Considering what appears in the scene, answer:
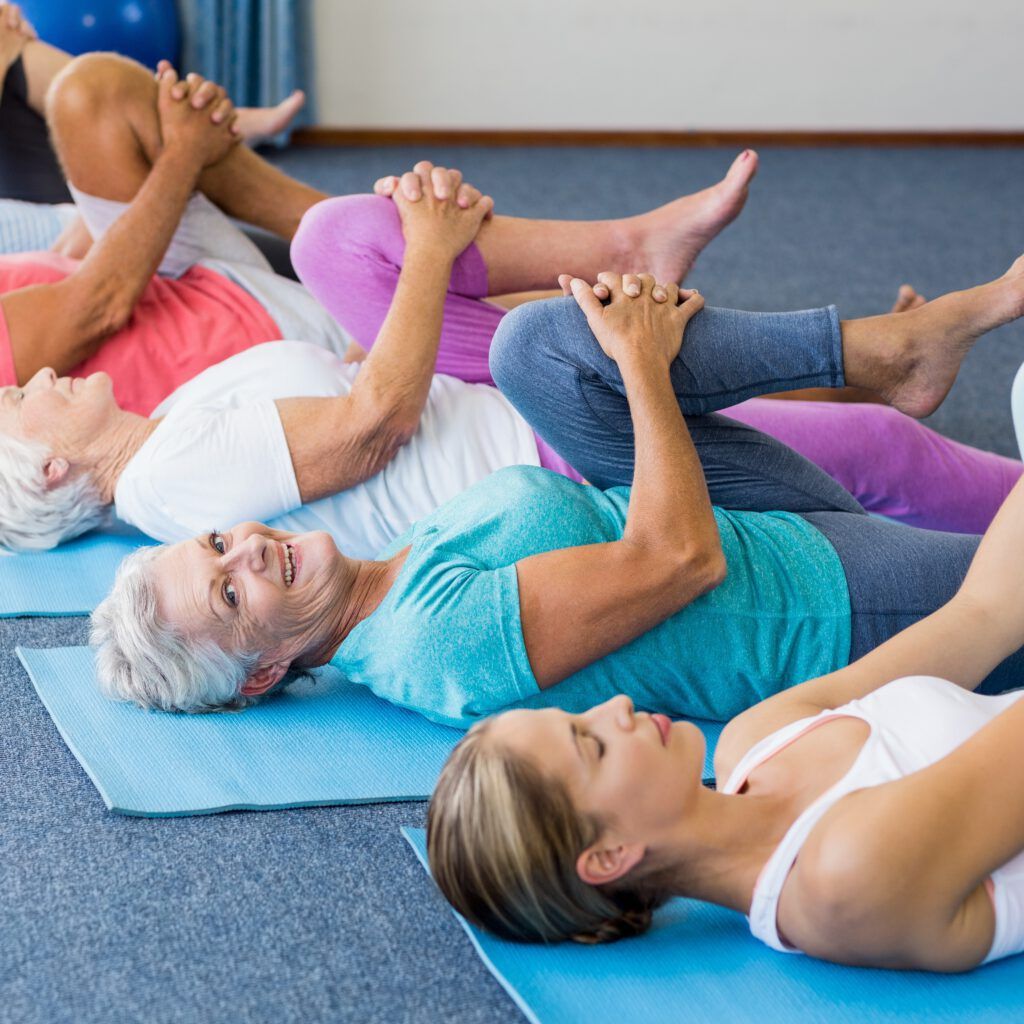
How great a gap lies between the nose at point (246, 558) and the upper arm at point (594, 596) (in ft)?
1.10

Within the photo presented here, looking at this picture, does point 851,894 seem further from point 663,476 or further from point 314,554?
point 314,554

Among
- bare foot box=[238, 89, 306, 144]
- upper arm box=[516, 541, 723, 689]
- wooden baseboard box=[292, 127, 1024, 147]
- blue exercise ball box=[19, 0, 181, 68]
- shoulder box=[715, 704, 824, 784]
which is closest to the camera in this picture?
shoulder box=[715, 704, 824, 784]

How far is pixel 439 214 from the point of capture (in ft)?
6.94

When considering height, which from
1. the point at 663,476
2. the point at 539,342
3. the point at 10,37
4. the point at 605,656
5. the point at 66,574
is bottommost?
the point at 66,574

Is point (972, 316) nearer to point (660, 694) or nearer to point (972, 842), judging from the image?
point (660, 694)

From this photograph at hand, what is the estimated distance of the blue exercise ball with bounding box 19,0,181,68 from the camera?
4551mm

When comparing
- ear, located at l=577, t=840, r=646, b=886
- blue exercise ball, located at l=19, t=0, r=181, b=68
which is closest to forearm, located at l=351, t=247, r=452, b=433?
ear, located at l=577, t=840, r=646, b=886

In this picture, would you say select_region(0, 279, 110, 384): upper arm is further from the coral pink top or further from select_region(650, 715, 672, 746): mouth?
select_region(650, 715, 672, 746): mouth

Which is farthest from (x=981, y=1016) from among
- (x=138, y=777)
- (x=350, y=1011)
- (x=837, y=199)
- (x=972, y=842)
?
(x=837, y=199)

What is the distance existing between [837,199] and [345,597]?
12.6 ft

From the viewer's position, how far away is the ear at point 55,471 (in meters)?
2.09

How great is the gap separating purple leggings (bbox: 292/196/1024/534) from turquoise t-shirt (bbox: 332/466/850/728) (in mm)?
414

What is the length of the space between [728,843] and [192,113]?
6.09 feet

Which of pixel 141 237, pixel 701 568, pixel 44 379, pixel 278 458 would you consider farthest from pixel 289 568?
pixel 141 237
